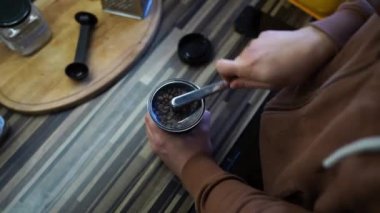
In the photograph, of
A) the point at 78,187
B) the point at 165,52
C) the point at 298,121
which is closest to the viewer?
the point at 298,121

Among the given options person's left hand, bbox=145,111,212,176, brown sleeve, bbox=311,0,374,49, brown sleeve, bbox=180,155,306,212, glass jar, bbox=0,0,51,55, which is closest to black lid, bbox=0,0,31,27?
glass jar, bbox=0,0,51,55

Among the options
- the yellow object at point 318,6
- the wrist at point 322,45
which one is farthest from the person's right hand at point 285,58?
the yellow object at point 318,6

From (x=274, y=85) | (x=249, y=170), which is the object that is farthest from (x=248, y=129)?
(x=274, y=85)

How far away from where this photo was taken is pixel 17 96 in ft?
2.43

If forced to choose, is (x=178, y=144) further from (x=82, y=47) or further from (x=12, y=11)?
(x=12, y=11)

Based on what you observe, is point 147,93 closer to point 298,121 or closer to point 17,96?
point 17,96

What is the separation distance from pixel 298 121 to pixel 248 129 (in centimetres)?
23

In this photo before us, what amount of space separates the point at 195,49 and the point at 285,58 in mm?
301

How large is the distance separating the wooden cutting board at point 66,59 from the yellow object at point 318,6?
300 mm

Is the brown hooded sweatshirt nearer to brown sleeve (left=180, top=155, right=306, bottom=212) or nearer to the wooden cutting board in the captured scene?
brown sleeve (left=180, top=155, right=306, bottom=212)

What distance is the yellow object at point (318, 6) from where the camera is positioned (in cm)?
76

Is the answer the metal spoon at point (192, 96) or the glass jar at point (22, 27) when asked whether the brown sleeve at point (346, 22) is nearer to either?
the metal spoon at point (192, 96)

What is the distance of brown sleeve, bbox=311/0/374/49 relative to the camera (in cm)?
52

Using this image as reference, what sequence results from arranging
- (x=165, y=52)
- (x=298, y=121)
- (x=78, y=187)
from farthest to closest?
(x=165, y=52) → (x=78, y=187) → (x=298, y=121)
